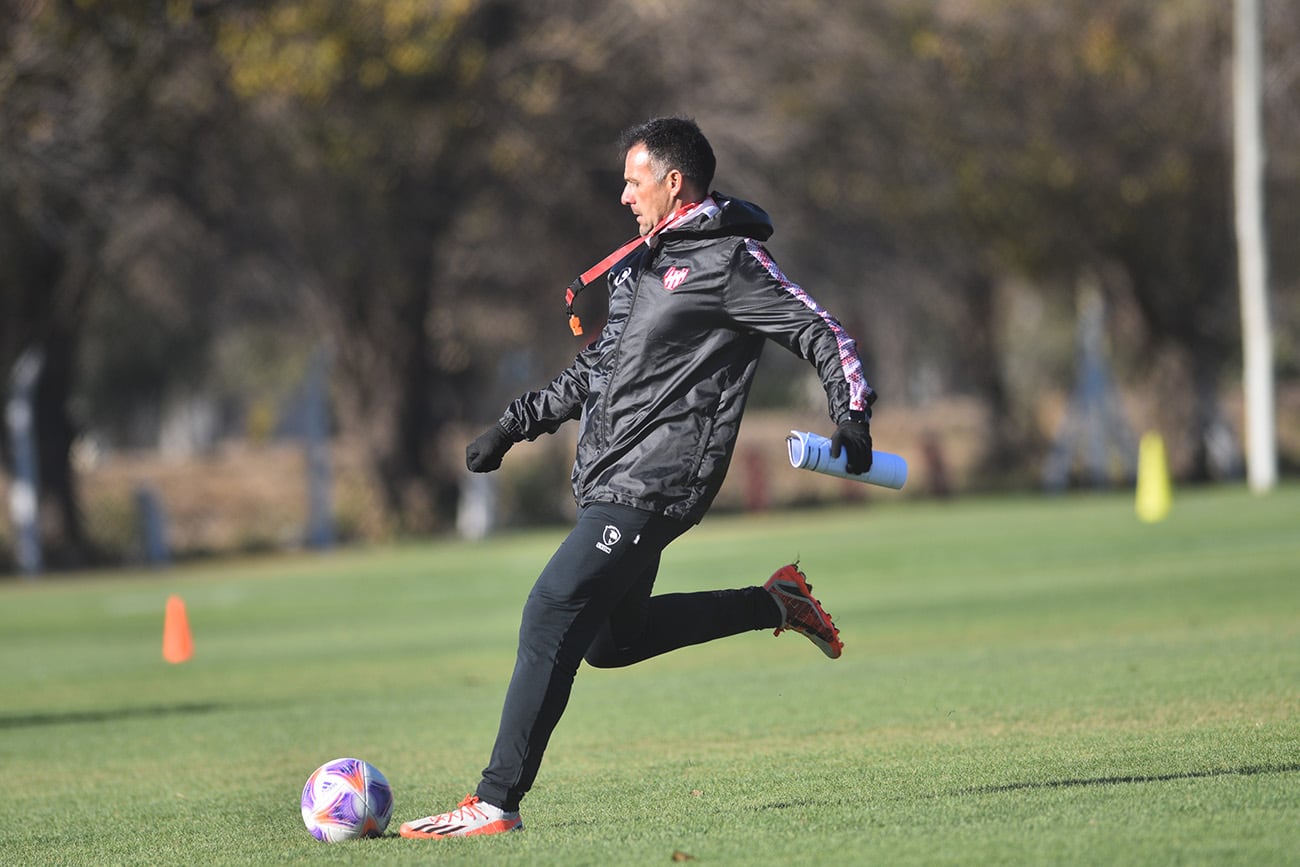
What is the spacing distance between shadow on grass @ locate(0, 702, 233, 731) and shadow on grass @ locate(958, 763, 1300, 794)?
21.7 ft

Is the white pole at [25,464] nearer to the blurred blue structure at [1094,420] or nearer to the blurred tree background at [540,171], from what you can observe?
the blurred tree background at [540,171]

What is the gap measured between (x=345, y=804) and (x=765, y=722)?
3.36 metres

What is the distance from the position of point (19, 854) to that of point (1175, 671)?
606 cm

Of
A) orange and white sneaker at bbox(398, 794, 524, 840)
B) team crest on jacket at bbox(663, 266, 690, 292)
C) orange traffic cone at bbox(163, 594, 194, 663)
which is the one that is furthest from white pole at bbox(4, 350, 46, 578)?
team crest on jacket at bbox(663, 266, 690, 292)

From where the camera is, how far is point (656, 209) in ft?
21.8

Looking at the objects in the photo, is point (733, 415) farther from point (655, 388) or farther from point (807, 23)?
point (807, 23)

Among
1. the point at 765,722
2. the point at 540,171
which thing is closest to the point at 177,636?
the point at 765,722

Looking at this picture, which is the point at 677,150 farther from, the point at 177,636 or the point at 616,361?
the point at 177,636

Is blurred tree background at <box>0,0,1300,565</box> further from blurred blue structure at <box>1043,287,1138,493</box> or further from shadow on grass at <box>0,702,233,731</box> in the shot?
shadow on grass at <box>0,702,233,731</box>

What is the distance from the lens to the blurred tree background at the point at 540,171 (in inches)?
1058

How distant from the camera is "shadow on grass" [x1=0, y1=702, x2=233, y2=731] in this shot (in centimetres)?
1212

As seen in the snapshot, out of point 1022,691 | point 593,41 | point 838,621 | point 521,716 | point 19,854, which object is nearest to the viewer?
point 521,716

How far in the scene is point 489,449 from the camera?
280 inches

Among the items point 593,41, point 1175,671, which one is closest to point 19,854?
point 1175,671
